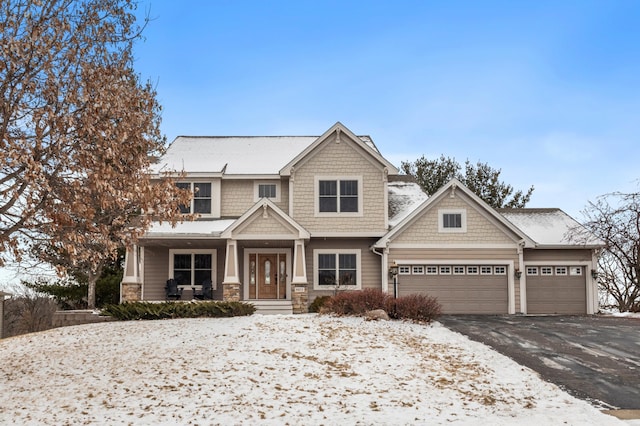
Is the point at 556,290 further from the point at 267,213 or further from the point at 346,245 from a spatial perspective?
the point at 267,213

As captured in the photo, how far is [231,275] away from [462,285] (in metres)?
8.59

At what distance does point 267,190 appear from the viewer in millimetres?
25141

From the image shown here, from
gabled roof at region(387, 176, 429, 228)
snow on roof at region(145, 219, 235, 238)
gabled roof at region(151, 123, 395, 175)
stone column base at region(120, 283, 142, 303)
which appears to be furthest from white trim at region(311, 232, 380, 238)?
stone column base at region(120, 283, 142, 303)

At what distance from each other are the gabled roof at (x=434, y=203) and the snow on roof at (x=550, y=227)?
1474 mm

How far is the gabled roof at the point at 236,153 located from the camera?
81.9ft

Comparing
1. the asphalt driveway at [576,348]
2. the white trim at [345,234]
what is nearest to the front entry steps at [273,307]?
the white trim at [345,234]

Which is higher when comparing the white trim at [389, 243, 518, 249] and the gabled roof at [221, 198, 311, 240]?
the gabled roof at [221, 198, 311, 240]

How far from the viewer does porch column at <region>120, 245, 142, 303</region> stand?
2305cm

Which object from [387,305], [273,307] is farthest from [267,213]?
[387,305]

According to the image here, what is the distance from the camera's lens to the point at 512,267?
23703 mm

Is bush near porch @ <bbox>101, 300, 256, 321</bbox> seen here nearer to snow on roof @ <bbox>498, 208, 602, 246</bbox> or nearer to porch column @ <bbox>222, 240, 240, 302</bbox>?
porch column @ <bbox>222, 240, 240, 302</bbox>

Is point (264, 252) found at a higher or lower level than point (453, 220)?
lower

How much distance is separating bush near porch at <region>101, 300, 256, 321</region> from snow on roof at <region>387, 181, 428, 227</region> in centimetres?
786

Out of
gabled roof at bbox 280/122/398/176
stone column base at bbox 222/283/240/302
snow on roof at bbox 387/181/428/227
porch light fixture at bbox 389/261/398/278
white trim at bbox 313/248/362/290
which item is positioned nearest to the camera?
stone column base at bbox 222/283/240/302
